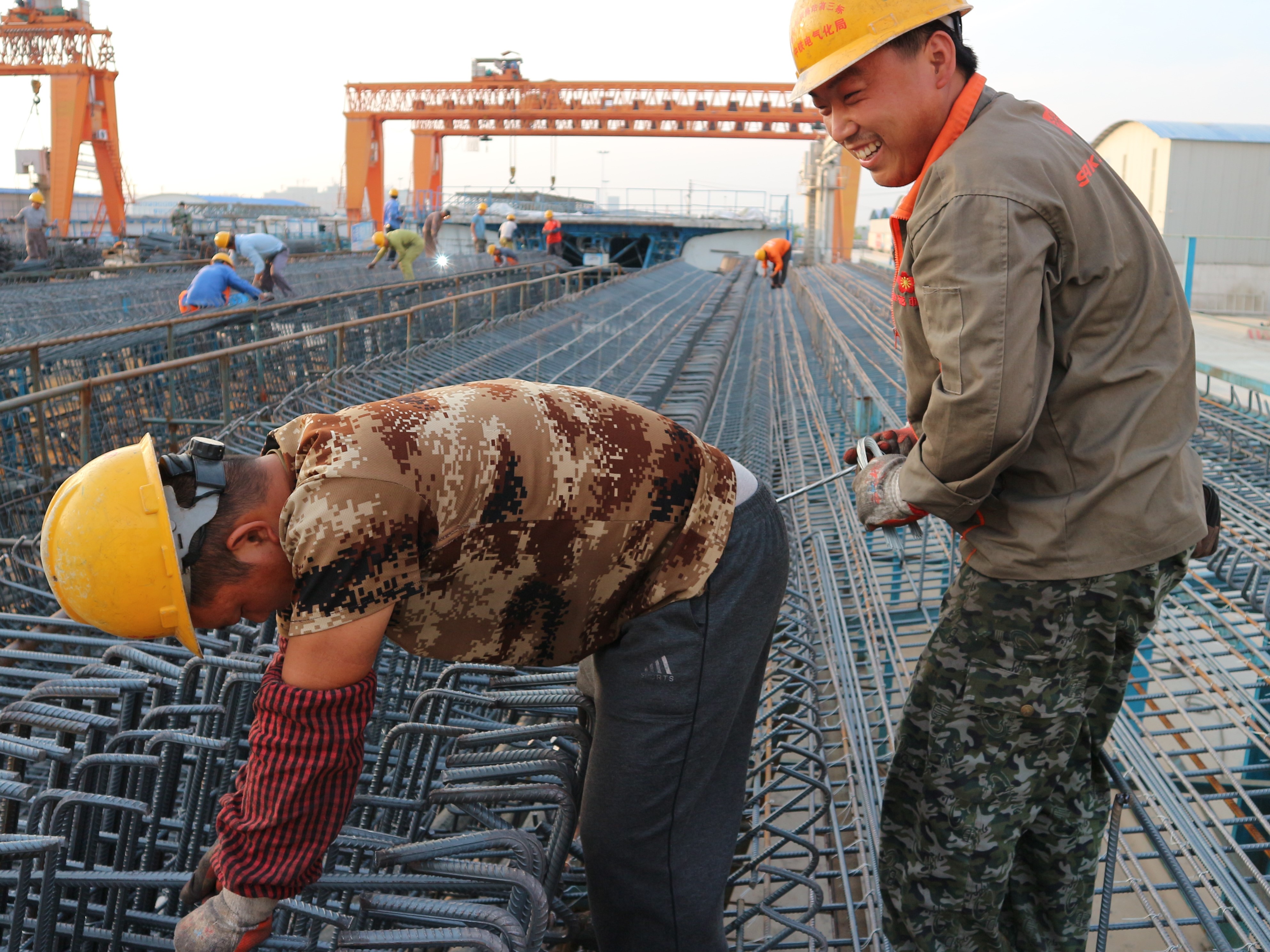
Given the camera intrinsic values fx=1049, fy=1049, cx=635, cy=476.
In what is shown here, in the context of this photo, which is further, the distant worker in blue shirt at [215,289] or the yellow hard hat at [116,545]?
the distant worker in blue shirt at [215,289]

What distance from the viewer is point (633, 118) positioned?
38.6 meters

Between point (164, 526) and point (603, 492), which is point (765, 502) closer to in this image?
point (603, 492)

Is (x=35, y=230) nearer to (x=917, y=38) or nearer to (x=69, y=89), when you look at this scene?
(x=69, y=89)

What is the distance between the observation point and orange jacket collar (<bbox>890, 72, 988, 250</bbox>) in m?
1.68

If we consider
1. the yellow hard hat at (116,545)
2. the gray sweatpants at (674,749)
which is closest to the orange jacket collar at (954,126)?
the gray sweatpants at (674,749)

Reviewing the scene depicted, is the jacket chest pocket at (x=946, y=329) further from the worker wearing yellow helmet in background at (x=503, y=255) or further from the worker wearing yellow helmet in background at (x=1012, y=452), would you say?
the worker wearing yellow helmet in background at (x=503, y=255)

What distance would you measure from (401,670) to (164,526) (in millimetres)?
1704

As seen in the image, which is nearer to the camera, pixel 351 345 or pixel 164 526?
pixel 164 526

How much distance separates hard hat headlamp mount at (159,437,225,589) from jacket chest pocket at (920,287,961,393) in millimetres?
1069

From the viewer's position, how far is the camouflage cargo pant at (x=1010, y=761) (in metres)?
1.79

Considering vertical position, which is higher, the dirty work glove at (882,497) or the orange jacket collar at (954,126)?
the orange jacket collar at (954,126)

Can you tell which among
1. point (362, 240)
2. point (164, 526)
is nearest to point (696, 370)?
point (164, 526)

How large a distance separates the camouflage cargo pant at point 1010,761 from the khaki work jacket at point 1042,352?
0.08 metres

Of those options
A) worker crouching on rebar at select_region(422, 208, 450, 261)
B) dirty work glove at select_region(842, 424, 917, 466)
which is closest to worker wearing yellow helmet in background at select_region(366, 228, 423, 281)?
worker crouching on rebar at select_region(422, 208, 450, 261)
